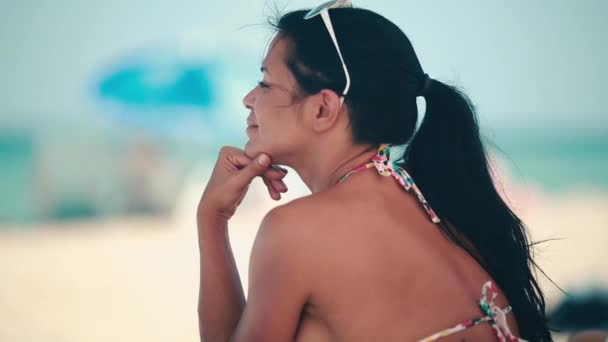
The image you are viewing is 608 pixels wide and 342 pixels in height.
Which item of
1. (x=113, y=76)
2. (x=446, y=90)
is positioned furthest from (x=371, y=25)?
(x=113, y=76)

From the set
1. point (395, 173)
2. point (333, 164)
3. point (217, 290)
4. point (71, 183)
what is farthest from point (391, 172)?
point (71, 183)

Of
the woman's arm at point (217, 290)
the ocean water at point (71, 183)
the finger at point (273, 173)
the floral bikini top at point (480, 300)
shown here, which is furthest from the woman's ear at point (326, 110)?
the ocean water at point (71, 183)

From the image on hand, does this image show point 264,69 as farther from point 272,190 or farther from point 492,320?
point 492,320

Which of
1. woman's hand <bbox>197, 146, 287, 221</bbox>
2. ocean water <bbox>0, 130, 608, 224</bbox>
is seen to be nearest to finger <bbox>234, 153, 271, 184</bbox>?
woman's hand <bbox>197, 146, 287, 221</bbox>

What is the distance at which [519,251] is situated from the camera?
1.79 m

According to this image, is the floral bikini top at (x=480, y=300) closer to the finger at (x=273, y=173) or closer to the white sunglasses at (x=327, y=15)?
the white sunglasses at (x=327, y=15)

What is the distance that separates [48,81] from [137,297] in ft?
83.1

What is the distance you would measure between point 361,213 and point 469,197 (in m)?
Result: 0.43

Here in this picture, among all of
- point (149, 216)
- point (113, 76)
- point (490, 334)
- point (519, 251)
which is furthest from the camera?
point (113, 76)

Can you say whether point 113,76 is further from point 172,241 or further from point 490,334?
point 490,334

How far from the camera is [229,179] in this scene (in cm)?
182

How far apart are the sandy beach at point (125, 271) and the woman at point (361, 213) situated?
3.83ft

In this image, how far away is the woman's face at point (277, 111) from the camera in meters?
1.74

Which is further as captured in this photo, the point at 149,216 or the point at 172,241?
the point at 149,216
